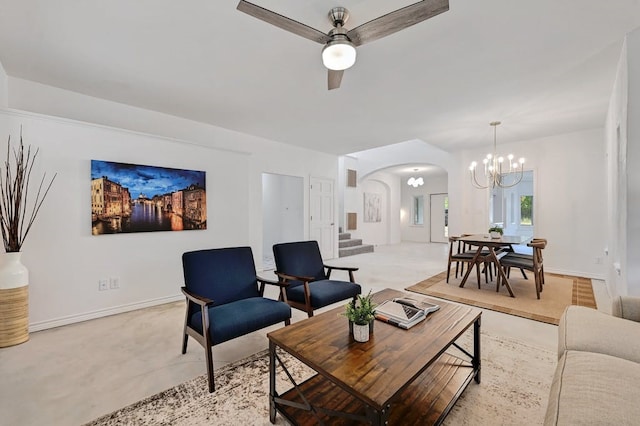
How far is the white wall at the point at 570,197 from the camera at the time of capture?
15.8 ft

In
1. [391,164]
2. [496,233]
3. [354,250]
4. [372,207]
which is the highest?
[391,164]

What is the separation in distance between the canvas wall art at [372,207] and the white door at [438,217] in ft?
7.10

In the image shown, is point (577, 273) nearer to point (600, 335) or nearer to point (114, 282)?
point (600, 335)

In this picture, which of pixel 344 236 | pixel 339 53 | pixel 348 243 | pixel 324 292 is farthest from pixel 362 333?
pixel 344 236

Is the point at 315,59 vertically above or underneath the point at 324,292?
above

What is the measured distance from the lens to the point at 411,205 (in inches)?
440

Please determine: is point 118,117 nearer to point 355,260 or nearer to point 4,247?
point 4,247

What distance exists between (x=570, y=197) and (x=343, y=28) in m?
5.53

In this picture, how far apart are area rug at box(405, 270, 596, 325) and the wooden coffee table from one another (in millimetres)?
1853

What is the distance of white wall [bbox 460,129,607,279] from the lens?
15.8ft

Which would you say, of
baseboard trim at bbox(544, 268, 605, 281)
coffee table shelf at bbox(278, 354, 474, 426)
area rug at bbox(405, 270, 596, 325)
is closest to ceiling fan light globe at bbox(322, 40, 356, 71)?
coffee table shelf at bbox(278, 354, 474, 426)

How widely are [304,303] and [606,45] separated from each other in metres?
3.55

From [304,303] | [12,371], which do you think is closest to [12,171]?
[12,371]

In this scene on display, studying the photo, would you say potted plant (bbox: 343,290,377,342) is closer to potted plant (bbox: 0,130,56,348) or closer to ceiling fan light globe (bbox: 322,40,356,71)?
ceiling fan light globe (bbox: 322,40,356,71)
